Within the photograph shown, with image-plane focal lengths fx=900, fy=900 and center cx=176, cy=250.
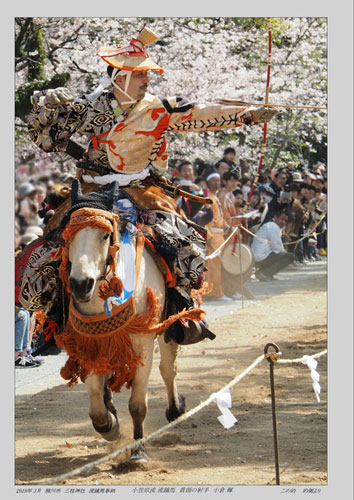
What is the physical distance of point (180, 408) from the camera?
707 centimetres

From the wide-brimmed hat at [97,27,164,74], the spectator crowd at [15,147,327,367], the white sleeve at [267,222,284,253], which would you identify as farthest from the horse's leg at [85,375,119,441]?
the white sleeve at [267,222,284,253]

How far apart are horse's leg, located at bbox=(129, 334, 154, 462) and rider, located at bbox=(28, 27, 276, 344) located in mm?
605

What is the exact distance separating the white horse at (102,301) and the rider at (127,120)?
431mm

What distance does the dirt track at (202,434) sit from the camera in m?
5.88

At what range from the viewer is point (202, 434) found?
7055 millimetres

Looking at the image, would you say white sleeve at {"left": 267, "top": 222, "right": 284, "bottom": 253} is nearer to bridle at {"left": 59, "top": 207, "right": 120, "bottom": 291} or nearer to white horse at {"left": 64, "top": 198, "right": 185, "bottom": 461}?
white horse at {"left": 64, "top": 198, "right": 185, "bottom": 461}

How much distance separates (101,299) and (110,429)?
1041 mm

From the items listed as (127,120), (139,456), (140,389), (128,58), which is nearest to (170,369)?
(140,389)

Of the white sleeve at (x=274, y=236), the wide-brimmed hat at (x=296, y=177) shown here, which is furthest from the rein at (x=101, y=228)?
the wide-brimmed hat at (x=296, y=177)

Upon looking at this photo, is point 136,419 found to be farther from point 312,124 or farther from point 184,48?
point 312,124

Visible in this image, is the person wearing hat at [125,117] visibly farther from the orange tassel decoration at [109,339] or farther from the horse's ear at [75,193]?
the orange tassel decoration at [109,339]

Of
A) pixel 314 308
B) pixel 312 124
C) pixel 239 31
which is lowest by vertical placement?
pixel 314 308

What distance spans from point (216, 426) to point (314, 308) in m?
7.25

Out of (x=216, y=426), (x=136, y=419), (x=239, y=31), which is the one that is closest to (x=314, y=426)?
(x=216, y=426)
